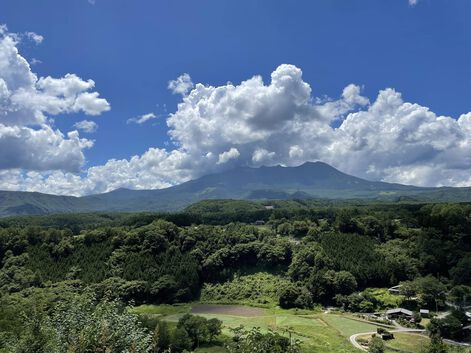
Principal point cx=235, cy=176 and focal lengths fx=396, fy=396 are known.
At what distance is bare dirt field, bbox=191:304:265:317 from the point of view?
55.8 metres

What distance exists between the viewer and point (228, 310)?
191ft

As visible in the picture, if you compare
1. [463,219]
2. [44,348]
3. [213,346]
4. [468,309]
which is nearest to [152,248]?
[213,346]

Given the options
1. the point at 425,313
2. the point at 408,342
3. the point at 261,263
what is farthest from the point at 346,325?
the point at 261,263

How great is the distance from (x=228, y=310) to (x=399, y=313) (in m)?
23.5

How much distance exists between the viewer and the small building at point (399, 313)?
47.7m

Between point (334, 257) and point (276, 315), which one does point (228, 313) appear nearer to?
point (276, 315)

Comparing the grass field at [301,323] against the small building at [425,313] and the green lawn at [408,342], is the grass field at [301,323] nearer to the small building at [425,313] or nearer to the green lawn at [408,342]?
the green lawn at [408,342]

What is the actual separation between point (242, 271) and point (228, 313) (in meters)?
17.6

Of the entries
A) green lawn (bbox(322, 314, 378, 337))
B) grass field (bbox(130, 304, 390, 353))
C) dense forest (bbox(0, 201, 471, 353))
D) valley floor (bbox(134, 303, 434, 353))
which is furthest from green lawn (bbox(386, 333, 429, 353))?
dense forest (bbox(0, 201, 471, 353))

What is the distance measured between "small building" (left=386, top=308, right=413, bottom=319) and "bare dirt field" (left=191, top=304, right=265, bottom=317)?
16.5m

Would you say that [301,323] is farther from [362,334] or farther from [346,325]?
[362,334]

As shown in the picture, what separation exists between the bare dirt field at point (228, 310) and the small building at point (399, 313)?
16.5m

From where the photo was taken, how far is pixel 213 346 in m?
40.0

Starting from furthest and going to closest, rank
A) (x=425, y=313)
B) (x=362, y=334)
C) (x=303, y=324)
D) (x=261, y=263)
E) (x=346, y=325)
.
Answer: (x=261, y=263) → (x=425, y=313) → (x=303, y=324) → (x=346, y=325) → (x=362, y=334)
